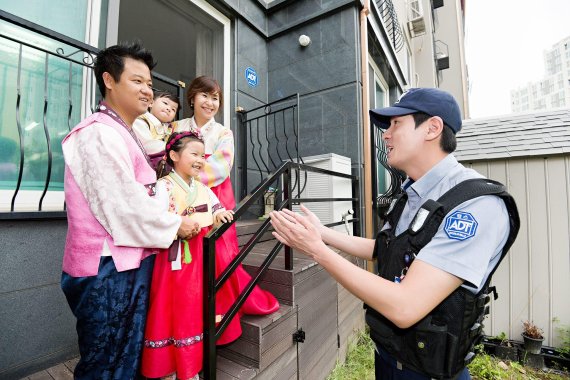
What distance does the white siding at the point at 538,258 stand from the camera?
10.7 feet

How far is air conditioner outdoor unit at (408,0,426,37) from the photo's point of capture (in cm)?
831

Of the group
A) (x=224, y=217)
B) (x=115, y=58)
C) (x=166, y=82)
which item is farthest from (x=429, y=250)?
(x=166, y=82)

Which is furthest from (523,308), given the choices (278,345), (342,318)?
(278,345)

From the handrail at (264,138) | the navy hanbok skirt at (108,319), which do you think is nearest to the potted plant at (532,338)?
the handrail at (264,138)

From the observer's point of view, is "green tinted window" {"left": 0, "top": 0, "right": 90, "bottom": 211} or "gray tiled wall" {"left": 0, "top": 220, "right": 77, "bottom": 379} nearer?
"gray tiled wall" {"left": 0, "top": 220, "right": 77, "bottom": 379}

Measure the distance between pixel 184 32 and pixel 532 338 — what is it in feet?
22.7

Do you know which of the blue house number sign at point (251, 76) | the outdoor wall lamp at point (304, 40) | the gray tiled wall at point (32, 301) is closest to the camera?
the gray tiled wall at point (32, 301)

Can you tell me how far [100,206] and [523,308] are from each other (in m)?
4.69

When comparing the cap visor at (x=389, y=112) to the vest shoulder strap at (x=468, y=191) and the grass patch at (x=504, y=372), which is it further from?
the grass patch at (x=504, y=372)

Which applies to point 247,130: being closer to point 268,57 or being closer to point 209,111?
point 268,57

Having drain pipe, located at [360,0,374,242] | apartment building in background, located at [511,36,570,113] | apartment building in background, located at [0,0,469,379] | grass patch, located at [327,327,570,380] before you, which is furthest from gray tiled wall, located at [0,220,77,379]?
apartment building in background, located at [511,36,570,113]

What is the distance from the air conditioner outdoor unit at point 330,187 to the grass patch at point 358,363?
137 cm

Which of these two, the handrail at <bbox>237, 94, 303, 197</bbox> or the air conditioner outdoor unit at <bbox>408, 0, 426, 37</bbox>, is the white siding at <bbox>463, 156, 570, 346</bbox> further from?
the air conditioner outdoor unit at <bbox>408, 0, 426, 37</bbox>

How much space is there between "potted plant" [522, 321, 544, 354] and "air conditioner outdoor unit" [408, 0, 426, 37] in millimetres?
8870
